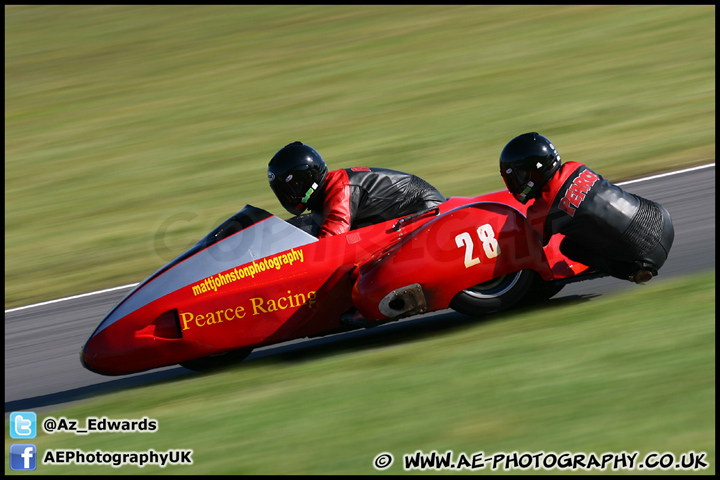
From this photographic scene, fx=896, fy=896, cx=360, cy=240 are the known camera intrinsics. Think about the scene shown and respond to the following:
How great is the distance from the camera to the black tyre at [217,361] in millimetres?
6207

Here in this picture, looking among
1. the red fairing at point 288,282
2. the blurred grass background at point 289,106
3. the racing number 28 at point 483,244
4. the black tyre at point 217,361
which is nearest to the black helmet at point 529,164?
the red fairing at point 288,282

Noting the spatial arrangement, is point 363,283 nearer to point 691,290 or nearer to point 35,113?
point 691,290

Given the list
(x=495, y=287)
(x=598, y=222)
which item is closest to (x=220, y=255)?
(x=495, y=287)

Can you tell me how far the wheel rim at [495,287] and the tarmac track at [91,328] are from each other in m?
0.28

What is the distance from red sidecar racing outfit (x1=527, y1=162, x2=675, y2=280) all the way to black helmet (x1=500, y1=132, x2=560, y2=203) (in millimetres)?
69

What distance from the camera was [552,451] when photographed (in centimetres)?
409

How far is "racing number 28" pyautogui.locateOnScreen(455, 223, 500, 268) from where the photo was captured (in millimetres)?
5805

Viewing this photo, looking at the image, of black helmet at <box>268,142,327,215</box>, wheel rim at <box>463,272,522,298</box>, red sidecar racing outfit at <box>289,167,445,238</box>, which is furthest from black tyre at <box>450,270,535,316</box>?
black helmet at <box>268,142,327,215</box>

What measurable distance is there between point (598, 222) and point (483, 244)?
771 millimetres

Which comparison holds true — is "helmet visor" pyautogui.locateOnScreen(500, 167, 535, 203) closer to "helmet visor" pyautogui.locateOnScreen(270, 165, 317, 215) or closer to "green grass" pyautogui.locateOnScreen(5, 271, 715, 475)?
"green grass" pyautogui.locateOnScreen(5, 271, 715, 475)

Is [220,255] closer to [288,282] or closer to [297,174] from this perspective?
[288,282]

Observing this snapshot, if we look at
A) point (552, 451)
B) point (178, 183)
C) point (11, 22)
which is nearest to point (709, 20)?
point (178, 183)

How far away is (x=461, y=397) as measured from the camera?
4.84 m

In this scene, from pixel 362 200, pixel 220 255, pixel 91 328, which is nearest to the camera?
pixel 220 255
